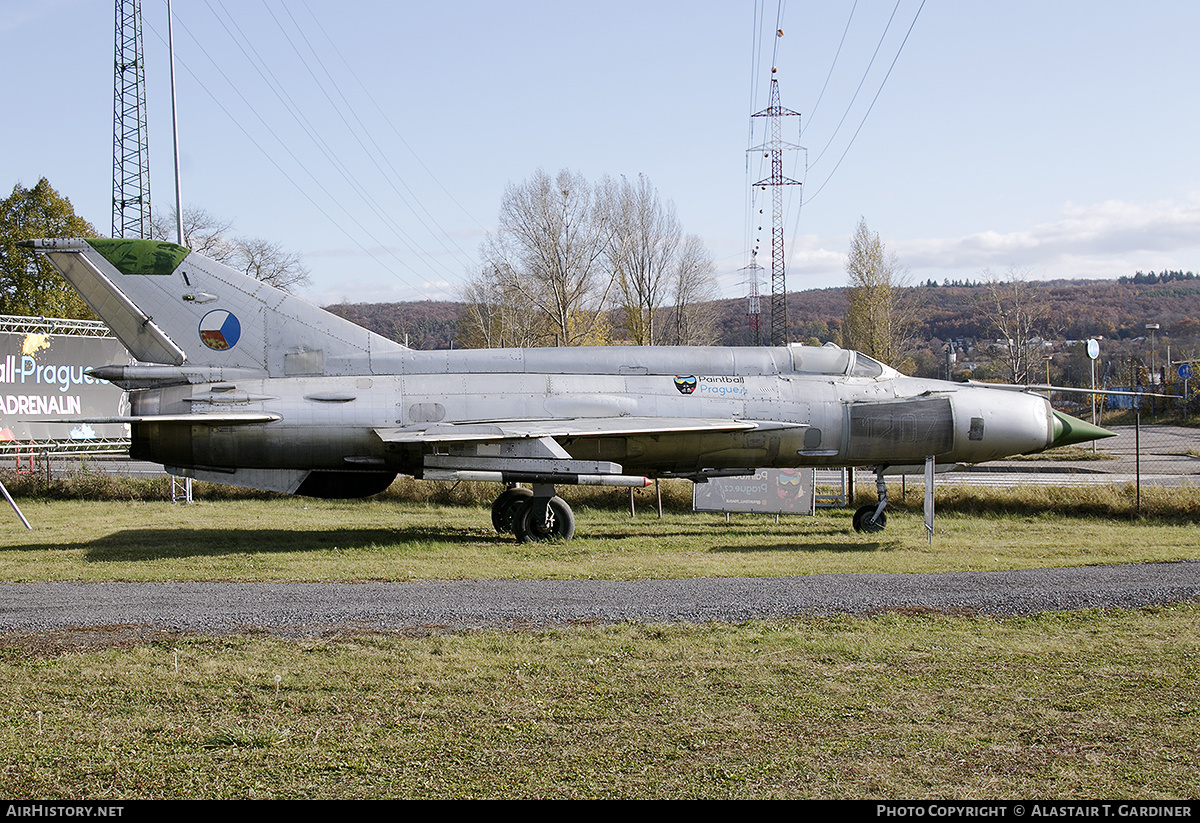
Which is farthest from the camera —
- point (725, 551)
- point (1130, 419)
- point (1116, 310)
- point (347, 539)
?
point (1116, 310)

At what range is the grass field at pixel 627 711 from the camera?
485 centimetres

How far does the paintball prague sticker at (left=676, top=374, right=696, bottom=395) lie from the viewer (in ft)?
51.5

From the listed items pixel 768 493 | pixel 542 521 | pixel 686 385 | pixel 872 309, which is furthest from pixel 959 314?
pixel 542 521

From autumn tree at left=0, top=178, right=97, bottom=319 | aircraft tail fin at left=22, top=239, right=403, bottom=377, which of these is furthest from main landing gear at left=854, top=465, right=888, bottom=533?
autumn tree at left=0, top=178, right=97, bottom=319

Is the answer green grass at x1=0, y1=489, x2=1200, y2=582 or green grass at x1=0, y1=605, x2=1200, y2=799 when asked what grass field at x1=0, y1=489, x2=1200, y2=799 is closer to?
green grass at x1=0, y1=605, x2=1200, y2=799

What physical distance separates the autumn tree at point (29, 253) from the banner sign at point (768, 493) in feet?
97.2

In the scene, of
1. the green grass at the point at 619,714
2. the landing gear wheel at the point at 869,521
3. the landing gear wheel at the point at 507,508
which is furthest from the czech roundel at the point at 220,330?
the landing gear wheel at the point at 869,521

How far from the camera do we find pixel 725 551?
47.2 ft

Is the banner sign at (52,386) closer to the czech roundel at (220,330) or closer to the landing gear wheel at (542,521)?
the czech roundel at (220,330)

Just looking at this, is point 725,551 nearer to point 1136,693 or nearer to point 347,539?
point 347,539

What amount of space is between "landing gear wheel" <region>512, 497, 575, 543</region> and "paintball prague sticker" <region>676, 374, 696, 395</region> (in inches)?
109

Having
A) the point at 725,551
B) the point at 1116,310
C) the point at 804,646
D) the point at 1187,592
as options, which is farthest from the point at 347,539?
the point at 1116,310

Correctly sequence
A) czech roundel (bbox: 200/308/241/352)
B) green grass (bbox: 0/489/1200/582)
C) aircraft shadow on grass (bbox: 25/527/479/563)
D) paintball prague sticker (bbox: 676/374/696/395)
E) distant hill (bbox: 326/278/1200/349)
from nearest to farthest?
green grass (bbox: 0/489/1200/582) < aircraft shadow on grass (bbox: 25/527/479/563) < czech roundel (bbox: 200/308/241/352) < paintball prague sticker (bbox: 676/374/696/395) < distant hill (bbox: 326/278/1200/349)

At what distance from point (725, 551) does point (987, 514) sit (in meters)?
8.22
